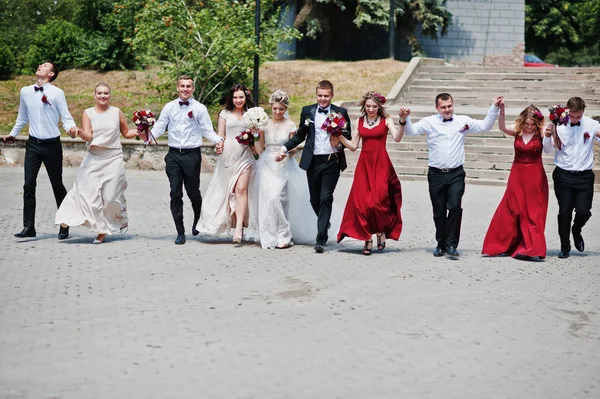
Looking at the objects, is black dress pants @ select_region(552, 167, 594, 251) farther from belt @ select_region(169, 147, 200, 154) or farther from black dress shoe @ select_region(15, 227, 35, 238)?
black dress shoe @ select_region(15, 227, 35, 238)

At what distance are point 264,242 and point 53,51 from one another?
70.4 ft

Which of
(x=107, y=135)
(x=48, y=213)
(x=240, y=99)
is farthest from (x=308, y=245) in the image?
(x=48, y=213)

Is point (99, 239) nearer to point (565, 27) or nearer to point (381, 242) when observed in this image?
point (381, 242)

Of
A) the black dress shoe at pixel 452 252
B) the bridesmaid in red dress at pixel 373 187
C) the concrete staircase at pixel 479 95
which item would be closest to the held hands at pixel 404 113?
the bridesmaid in red dress at pixel 373 187

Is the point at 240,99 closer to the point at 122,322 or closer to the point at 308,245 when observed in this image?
the point at 308,245

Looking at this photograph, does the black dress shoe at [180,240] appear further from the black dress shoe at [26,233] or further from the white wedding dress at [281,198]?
the black dress shoe at [26,233]

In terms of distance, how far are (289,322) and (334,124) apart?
3910 mm

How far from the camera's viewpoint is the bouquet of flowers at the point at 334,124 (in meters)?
11.1

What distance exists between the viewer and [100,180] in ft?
38.2

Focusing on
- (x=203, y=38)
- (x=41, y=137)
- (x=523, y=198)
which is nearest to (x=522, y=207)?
(x=523, y=198)

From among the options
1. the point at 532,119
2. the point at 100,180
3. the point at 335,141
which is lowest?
the point at 100,180

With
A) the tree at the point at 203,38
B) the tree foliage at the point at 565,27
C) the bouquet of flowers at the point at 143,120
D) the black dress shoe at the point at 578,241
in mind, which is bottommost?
the black dress shoe at the point at 578,241

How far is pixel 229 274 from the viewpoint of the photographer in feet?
Answer: 31.3

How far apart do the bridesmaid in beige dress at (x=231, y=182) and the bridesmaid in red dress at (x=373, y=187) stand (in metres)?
1.32
